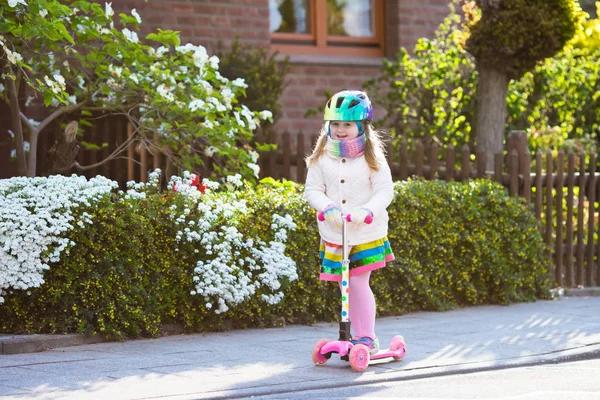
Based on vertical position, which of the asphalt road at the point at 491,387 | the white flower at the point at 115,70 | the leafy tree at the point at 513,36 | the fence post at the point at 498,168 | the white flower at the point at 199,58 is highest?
the leafy tree at the point at 513,36

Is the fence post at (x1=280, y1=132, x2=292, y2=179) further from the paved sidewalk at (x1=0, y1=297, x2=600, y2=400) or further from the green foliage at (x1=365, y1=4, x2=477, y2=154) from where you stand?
the paved sidewalk at (x1=0, y1=297, x2=600, y2=400)

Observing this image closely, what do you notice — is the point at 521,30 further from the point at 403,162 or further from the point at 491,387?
the point at 491,387

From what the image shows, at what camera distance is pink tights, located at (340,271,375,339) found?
7.09 m

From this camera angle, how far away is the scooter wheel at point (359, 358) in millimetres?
6773

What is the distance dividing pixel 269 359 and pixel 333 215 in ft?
3.26

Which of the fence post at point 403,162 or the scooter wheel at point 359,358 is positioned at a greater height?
the fence post at point 403,162

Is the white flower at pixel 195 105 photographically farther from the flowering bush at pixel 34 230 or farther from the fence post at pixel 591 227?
the fence post at pixel 591 227

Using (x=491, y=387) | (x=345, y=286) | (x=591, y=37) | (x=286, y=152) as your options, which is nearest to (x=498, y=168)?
(x=286, y=152)

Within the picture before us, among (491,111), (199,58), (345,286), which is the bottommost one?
(345,286)

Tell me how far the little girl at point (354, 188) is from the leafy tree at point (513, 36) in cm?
486

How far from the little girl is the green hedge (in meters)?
1.36

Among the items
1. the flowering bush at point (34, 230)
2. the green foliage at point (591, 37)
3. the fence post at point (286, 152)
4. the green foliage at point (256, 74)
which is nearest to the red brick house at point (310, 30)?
the green foliage at point (256, 74)

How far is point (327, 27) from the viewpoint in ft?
48.7

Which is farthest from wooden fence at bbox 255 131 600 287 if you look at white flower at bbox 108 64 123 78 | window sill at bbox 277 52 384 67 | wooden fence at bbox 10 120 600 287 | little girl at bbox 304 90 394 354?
little girl at bbox 304 90 394 354
